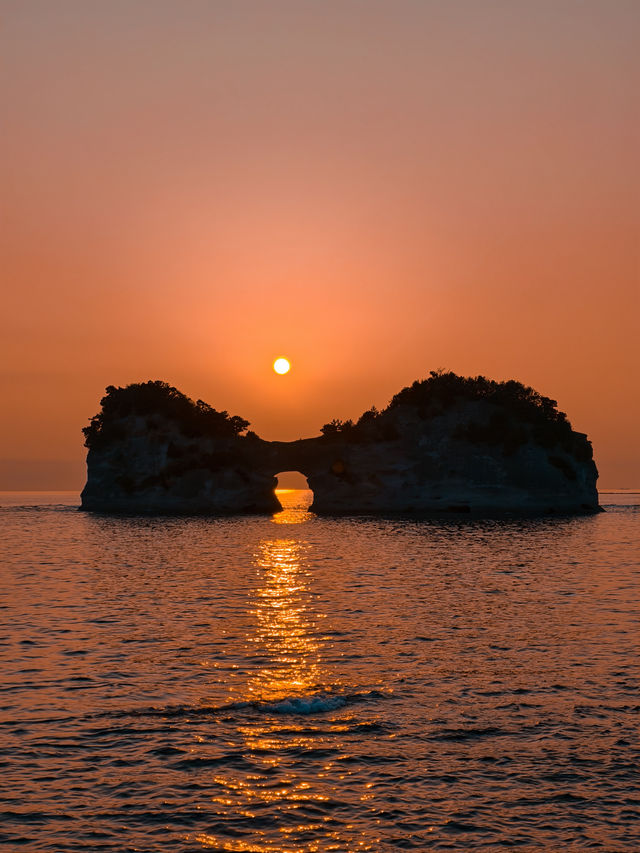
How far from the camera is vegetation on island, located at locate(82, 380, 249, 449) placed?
136 m

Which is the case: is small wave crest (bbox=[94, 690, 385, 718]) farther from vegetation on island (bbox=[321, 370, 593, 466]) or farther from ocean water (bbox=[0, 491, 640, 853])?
vegetation on island (bbox=[321, 370, 593, 466])

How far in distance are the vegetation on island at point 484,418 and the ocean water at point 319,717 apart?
8374 cm

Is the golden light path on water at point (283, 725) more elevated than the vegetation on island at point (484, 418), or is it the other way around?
the vegetation on island at point (484, 418)

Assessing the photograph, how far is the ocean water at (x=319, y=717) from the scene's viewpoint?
42.6ft

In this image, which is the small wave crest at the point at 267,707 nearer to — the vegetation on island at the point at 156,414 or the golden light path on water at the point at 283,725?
the golden light path on water at the point at 283,725

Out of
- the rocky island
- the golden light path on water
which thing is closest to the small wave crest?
the golden light path on water

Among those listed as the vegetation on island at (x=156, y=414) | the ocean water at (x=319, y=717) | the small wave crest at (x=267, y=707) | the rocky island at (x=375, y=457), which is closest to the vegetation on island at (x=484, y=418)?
the rocky island at (x=375, y=457)

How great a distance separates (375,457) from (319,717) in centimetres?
10922

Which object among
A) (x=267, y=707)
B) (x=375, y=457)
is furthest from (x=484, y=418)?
(x=267, y=707)

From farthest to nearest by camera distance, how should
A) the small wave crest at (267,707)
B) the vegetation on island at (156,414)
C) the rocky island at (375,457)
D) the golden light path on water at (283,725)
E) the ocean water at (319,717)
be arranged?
the vegetation on island at (156,414) < the rocky island at (375,457) < the small wave crest at (267,707) < the ocean water at (319,717) < the golden light path on water at (283,725)

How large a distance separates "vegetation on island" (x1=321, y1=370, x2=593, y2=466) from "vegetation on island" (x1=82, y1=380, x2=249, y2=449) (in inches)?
732

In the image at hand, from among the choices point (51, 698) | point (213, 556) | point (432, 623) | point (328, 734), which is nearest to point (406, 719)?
point (328, 734)

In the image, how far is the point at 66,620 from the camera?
105 feet

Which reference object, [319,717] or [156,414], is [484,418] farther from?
[319,717]
